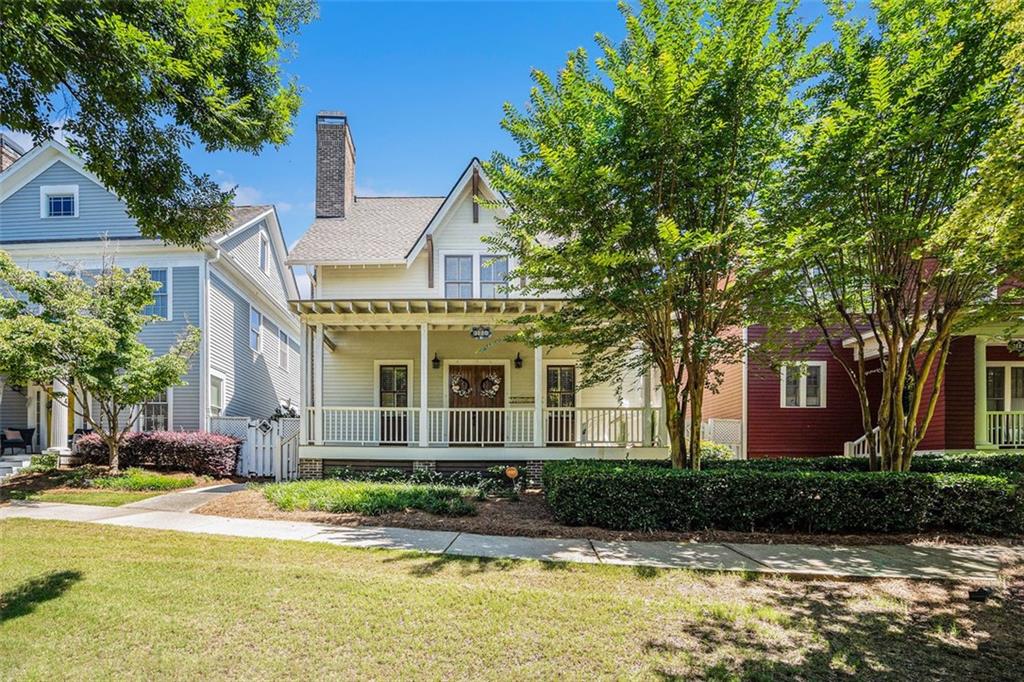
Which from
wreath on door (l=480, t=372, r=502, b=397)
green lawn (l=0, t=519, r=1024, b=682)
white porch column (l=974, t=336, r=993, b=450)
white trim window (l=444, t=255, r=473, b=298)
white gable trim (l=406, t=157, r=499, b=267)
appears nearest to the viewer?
green lawn (l=0, t=519, r=1024, b=682)

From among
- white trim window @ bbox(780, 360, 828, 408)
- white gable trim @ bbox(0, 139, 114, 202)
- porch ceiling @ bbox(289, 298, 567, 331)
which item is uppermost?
white gable trim @ bbox(0, 139, 114, 202)

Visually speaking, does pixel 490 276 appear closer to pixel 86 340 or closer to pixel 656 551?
pixel 86 340

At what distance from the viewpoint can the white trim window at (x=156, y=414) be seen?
1350 cm

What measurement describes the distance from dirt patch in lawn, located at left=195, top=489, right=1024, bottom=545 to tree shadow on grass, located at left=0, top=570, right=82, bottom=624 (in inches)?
113

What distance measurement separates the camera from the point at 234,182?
20.3 feet

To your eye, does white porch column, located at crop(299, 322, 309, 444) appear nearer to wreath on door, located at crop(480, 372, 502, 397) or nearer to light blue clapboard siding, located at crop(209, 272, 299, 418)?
light blue clapboard siding, located at crop(209, 272, 299, 418)

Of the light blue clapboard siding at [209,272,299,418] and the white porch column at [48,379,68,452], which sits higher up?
the light blue clapboard siding at [209,272,299,418]

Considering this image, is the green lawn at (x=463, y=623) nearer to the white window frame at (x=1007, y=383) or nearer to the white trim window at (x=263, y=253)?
the white window frame at (x=1007, y=383)

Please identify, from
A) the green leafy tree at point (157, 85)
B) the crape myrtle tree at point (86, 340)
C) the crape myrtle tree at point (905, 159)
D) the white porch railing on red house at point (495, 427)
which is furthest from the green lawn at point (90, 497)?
the crape myrtle tree at point (905, 159)

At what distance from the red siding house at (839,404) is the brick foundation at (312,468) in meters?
10.1

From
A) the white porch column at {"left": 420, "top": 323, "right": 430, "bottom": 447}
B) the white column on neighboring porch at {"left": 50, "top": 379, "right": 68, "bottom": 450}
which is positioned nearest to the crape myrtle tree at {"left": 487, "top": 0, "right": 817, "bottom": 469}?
the white porch column at {"left": 420, "top": 323, "right": 430, "bottom": 447}

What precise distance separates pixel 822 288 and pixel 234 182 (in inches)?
358

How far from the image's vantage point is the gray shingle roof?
1310 cm

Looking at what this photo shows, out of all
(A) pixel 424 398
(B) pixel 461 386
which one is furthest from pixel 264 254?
(A) pixel 424 398
